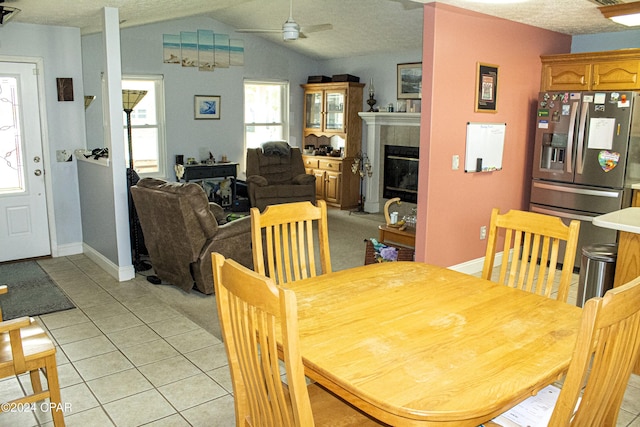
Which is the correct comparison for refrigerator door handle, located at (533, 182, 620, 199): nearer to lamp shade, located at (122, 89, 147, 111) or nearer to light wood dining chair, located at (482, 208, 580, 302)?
light wood dining chair, located at (482, 208, 580, 302)

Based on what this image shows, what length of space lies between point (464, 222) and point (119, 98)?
3241 mm

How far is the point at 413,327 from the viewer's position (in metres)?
1.82

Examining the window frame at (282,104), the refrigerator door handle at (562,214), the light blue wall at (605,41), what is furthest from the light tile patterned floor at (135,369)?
the window frame at (282,104)

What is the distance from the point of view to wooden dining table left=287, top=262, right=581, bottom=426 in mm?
1380

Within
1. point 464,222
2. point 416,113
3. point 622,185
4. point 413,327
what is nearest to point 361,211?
point 416,113

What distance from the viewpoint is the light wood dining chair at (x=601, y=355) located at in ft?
4.20

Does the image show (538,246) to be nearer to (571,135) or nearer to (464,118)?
(464,118)

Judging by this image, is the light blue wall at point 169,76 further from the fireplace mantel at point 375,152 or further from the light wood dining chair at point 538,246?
the light wood dining chair at point 538,246

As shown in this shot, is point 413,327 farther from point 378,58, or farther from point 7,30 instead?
point 378,58

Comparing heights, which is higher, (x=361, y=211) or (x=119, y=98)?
(x=119, y=98)

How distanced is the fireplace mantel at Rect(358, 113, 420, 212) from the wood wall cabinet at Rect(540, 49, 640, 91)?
2798 mm

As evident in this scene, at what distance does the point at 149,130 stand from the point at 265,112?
6.72ft

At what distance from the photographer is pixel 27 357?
221 cm

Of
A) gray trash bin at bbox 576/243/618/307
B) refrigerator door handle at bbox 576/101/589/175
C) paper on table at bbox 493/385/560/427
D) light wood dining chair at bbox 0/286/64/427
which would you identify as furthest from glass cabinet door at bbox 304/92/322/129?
paper on table at bbox 493/385/560/427
